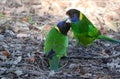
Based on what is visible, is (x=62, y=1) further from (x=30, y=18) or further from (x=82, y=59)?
(x=82, y=59)

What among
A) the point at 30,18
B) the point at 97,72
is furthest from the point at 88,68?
the point at 30,18

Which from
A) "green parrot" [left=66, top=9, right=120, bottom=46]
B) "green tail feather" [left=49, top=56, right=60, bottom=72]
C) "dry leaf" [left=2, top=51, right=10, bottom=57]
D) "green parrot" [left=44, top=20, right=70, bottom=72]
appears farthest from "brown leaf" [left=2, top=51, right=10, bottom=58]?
"green parrot" [left=66, top=9, right=120, bottom=46]

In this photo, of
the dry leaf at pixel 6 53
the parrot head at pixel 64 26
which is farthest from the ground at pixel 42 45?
the parrot head at pixel 64 26

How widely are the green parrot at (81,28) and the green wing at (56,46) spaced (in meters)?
0.23

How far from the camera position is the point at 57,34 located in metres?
4.25

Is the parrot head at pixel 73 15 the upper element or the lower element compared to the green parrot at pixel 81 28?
upper

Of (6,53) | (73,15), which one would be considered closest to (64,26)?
(73,15)

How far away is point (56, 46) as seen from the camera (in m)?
4.16

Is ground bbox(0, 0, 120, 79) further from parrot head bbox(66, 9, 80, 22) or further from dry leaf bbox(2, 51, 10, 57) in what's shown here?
parrot head bbox(66, 9, 80, 22)

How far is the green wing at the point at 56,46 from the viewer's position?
4082 mm

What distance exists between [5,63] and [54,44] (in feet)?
1.65

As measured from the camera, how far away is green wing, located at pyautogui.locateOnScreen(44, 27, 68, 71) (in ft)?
13.4

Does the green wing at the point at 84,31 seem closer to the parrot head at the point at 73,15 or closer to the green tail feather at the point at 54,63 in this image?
the parrot head at the point at 73,15

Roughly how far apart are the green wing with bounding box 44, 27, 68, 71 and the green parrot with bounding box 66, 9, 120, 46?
23cm
